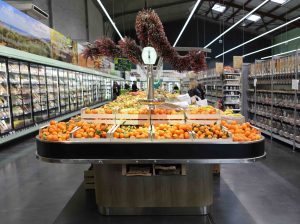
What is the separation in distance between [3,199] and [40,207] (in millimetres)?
728

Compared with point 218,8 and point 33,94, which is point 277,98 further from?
point 218,8

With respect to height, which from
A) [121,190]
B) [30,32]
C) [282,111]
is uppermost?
[30,32]

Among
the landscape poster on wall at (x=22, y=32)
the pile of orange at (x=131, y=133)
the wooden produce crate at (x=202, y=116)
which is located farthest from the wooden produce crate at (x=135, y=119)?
the landscape poster on wall at (x=22, y=32)

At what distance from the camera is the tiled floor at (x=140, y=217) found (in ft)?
11.4

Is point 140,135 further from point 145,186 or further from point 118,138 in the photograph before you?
point 145,186

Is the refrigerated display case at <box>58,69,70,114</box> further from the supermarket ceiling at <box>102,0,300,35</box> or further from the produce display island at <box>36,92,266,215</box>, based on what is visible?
the produce display island at <box>36,92,266,215</box>

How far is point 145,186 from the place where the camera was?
136 inches

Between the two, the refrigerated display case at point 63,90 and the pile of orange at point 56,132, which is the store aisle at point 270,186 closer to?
the pile of orange at point 56,132

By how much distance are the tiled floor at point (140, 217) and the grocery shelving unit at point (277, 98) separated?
1.30m

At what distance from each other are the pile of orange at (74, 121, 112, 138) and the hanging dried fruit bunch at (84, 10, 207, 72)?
103 cm

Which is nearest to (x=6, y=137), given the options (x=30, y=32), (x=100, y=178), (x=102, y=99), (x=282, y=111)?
(x=30, y=32)

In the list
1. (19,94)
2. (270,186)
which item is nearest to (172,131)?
(270,186)

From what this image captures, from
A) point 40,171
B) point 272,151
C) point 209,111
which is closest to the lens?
point 209,111

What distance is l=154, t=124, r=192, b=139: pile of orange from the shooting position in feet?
10.1
